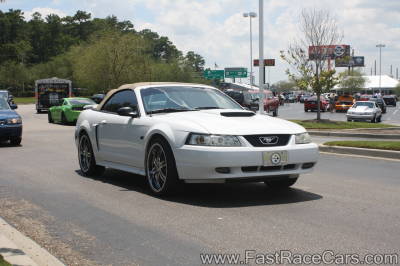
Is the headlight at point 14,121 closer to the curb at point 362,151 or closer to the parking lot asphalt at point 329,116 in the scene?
the curb at point 362,151

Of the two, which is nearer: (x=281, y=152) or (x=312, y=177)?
(x=281, y=152)

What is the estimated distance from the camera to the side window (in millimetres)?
9009

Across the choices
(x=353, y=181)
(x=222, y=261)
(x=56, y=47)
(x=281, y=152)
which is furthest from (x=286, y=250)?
(x=56, y=47)

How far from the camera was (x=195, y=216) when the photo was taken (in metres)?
6.74

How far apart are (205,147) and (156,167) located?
3.25ft

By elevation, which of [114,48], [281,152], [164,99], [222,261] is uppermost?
[114,48]

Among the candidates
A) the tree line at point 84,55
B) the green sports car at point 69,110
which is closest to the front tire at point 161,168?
the green sports car at point 69,110

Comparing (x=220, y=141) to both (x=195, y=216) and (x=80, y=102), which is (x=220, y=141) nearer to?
(x=195, y=216)

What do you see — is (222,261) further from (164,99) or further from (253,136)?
(164,99)

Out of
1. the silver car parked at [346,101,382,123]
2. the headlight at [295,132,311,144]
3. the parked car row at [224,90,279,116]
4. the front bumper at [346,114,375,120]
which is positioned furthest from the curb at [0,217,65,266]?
the parked car row at [224,90,279,116]

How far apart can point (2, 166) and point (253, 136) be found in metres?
6.38

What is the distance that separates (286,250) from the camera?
5215 millimetres

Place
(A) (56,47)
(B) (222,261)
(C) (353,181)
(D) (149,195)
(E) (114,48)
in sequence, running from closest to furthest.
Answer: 1. (B) (222,261)
2. (D) (149,195)
3. (C) (353,181)
4. (E) (114,48)
5. (A) (56,47)

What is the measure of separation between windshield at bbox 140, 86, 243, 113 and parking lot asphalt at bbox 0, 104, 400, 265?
3.86 ft
